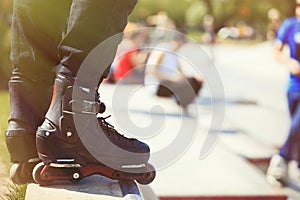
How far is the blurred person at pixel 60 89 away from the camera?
200 cm

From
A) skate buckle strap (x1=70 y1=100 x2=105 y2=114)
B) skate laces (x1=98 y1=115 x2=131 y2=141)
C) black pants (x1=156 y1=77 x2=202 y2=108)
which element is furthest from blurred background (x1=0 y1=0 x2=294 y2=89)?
skate buckle strap (x1=70 y1=100 x2=105 y2=114)

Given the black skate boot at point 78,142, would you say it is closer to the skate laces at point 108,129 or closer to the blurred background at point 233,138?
the skate laces at point 108,129

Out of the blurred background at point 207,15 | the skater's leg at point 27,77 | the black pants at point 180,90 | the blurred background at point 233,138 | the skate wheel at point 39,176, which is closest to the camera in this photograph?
the skate wheel at point 39,176

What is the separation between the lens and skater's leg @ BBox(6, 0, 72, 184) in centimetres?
222

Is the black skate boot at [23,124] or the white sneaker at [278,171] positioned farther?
the white sneaker at [278,171]

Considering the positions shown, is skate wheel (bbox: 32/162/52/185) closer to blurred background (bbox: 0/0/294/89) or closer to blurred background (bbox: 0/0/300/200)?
blurred background (bbox: 0/0/300/200)

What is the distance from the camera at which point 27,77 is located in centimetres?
228

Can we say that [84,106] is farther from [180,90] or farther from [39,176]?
[180,90]

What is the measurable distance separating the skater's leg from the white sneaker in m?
4.32

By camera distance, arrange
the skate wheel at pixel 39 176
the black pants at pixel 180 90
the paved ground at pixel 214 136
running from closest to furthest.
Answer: the skate wheel at pixel 39 176
the paved ground at pixel 214 136
the black pants at pixel 180 90

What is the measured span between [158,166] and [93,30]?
2.31m

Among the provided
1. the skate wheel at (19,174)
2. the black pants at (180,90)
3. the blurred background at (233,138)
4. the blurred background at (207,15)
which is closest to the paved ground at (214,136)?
the blurred background at (233,138)

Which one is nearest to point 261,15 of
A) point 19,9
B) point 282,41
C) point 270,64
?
point 270,64

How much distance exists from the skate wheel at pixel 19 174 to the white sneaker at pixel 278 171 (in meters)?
4.36
